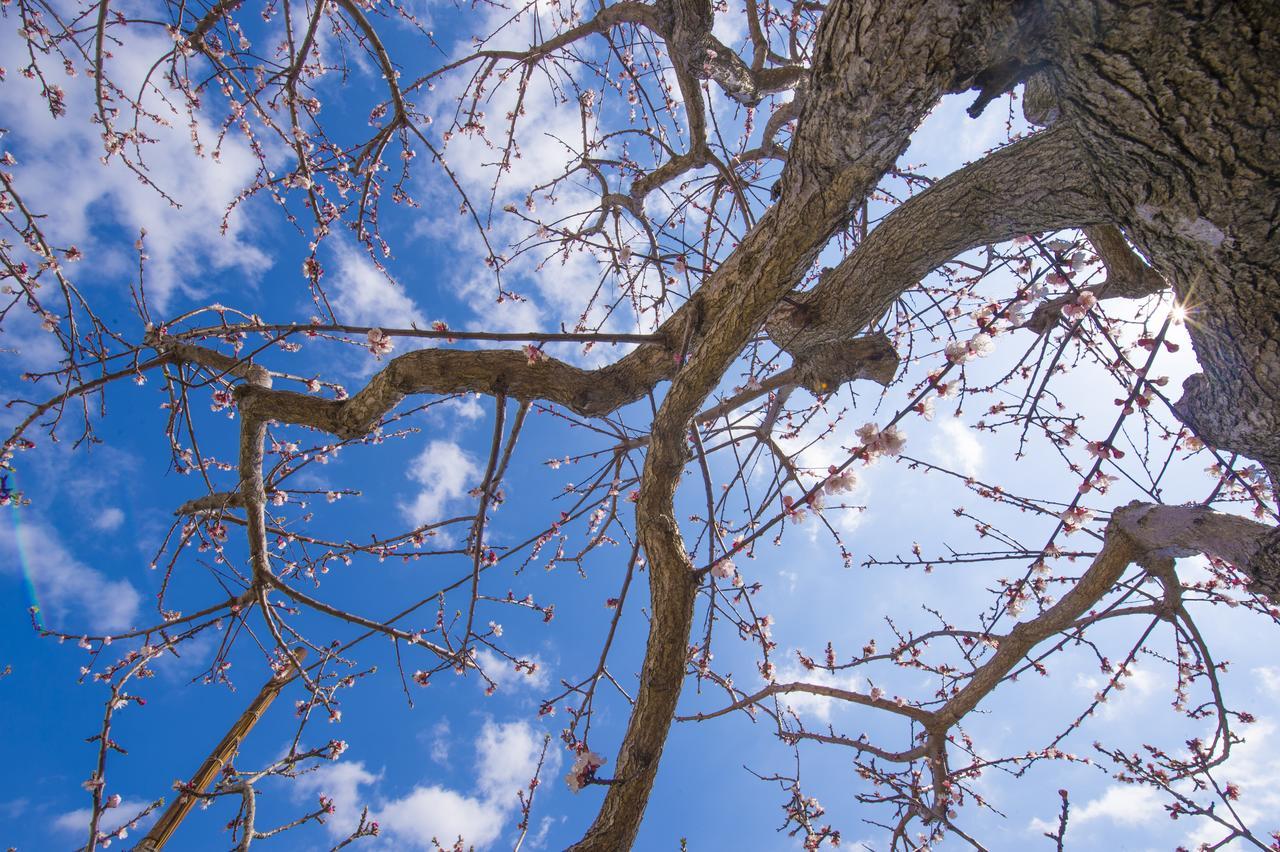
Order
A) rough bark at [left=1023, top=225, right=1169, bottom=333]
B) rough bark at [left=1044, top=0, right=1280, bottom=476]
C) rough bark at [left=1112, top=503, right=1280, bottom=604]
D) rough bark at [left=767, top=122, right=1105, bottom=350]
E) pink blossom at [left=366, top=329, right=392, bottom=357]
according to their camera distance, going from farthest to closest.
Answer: pink blossom at [left=366, top=329, right=392, bottom=357], rough bark at [left=1023, top=225, right=1169, bottom=333], rough bark at [left=1112, top=503, right=1280, bottom=604], rough bark at [left=767, top=122, right=1105, bottom=350], rough bark at [left=1044, top=0, right=1280, bottom=476]

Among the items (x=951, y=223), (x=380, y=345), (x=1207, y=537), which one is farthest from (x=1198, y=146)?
(x=380, y=345)

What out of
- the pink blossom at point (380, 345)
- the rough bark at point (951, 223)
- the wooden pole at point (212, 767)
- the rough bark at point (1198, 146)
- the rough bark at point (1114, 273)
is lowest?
the wooden pole at point (212, 767)

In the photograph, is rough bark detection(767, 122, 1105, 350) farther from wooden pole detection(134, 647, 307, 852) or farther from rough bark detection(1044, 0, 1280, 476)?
wooden pole detection(134, 647, 307, 852)

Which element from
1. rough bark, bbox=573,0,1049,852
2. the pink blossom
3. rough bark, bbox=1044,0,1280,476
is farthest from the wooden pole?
rough bark, bbox=1044,0,1280,476

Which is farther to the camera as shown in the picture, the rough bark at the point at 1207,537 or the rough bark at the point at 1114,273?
the rough bark at the point at 1114,273

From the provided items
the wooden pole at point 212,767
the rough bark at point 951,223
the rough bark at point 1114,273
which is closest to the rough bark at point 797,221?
the rough bark at point 951,223

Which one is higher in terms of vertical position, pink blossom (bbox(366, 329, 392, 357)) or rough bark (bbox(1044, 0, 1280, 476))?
pink blossom (bbox(366, 329, 392, 357))

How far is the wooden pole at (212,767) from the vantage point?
2.40m

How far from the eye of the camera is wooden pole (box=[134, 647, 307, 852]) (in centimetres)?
240

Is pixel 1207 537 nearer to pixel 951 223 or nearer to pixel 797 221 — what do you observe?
pixel 951 223

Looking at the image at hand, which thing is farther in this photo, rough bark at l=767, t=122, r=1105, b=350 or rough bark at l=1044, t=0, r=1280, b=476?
rough bark at l=767, t=122, r=1105, b=350

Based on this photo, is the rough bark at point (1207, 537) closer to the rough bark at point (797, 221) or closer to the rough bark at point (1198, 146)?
the rough bark at point (1198, 146)

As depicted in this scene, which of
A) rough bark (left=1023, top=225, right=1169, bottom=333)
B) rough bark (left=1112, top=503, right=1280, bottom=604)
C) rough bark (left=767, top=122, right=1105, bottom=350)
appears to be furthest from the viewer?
rough bark (left=1023, top=225, right=1169, bottom=333)

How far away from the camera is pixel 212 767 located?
8.72ft
